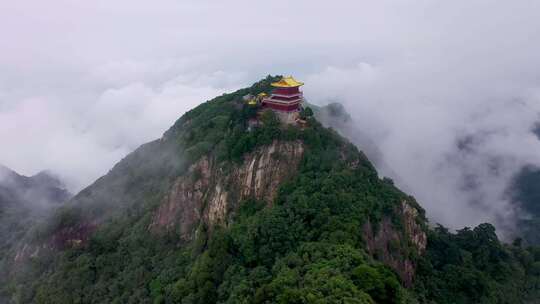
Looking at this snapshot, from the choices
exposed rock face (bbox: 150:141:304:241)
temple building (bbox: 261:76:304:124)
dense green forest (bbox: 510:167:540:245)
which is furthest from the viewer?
dense green forest (bbox: 510:167:540:245)

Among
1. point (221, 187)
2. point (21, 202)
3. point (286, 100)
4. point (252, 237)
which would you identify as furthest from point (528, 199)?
point (21, 202)

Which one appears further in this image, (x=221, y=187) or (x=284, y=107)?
(x=284, y=107)

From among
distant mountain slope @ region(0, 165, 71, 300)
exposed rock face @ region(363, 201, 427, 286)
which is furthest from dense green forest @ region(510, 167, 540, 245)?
distant mountain slope @ region(0, 165, 71, 300)

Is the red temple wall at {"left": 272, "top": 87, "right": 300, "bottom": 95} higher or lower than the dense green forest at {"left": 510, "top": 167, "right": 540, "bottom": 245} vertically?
lower

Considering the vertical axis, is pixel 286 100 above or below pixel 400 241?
above

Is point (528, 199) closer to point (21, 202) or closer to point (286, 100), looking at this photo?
point (286, 100)

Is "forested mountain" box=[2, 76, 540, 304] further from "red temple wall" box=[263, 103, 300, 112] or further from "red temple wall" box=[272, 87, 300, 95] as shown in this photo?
"red temple wall" box=[272, 87, 300, 95]

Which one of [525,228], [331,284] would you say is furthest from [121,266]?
[525,228]

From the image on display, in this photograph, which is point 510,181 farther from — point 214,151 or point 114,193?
point 114,193
